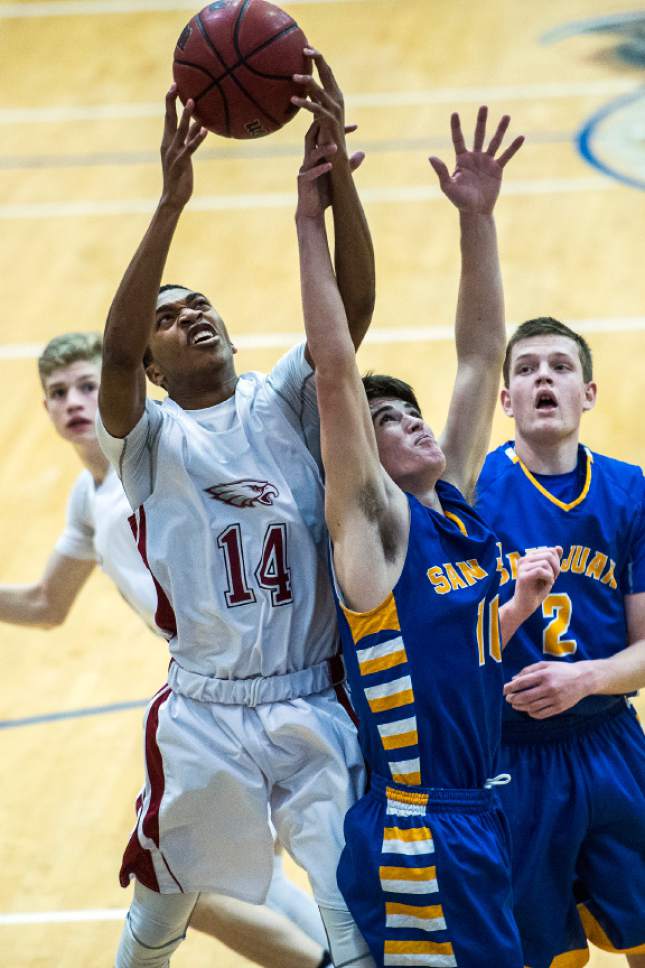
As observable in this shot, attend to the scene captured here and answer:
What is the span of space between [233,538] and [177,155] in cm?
95

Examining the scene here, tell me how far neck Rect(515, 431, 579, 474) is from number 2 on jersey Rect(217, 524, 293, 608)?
37.7 inches

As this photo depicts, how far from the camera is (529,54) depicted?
13.5 m

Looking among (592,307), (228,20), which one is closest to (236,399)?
(228,20)

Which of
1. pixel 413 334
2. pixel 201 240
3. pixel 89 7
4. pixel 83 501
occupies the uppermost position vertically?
pixel 89 7

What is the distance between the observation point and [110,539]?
5.13 metres

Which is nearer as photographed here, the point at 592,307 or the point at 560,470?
the point at 560,470

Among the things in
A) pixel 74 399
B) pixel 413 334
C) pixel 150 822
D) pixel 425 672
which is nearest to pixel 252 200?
pixel 413 334

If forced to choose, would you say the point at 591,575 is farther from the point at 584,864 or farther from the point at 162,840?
the point at 162,840

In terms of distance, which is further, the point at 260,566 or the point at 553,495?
the point at 553,495

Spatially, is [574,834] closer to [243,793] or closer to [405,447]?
[243,793]

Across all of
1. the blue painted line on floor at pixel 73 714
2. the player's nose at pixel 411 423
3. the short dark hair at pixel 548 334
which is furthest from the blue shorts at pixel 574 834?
the blue painted line on floor at pixel 73 714

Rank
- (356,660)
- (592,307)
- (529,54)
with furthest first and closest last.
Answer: (529,54)
(592,307)
(356,660)

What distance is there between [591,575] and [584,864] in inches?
31.9

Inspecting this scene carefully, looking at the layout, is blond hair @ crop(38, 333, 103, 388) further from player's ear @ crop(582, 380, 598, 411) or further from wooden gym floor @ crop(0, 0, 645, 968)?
player's ear @ crop(582, 380, 598, 411)
